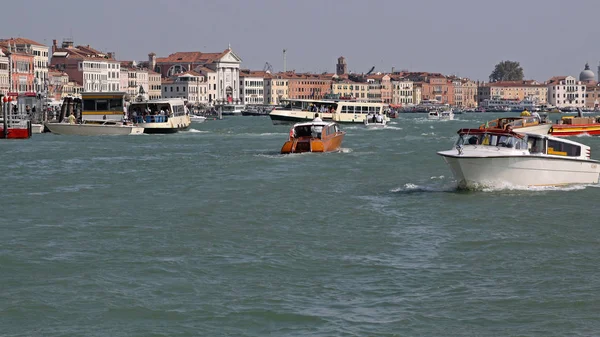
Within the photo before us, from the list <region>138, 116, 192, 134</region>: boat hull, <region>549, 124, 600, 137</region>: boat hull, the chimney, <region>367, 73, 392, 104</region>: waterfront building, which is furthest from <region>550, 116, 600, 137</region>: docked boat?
<region>367, 73, 392, 104</region>: waterfront building

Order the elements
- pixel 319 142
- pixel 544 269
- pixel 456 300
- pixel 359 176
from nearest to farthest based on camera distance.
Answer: pixel 456 300, pixel 544 269, pixel 359 176, pixel 319 142

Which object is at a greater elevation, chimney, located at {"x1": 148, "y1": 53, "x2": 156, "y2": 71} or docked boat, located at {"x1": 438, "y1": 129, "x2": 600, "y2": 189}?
chimney, located at {"x1": 148, "y1": 53, "x2": 156, "y2": 71}

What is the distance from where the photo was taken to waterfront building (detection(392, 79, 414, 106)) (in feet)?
607

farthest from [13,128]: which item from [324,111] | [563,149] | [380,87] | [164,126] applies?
[380,87]

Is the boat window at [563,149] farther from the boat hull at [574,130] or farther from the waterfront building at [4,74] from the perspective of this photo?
the waterfront building at [4,74]

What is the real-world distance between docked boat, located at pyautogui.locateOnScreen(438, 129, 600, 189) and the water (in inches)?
13.0

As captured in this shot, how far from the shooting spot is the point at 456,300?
39.7 ft

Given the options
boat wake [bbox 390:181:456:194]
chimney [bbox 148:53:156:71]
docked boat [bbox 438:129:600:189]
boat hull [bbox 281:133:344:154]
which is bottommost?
boat wake [bbox 390:181:456:194]

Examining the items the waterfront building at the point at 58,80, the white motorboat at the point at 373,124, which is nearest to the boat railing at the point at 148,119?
the white motorboat at the point at 373,124

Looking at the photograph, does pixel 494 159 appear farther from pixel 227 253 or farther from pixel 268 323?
pixel 268 323

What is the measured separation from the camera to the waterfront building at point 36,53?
100.0 metres

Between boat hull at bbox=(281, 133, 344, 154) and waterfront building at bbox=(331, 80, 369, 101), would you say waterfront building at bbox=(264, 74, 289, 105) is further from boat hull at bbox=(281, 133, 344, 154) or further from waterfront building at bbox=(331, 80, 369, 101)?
boat hull at bbox=(281, 133, 344, 154)

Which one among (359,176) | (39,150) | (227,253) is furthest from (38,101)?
(227,253)

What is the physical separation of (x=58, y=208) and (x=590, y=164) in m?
9.84
